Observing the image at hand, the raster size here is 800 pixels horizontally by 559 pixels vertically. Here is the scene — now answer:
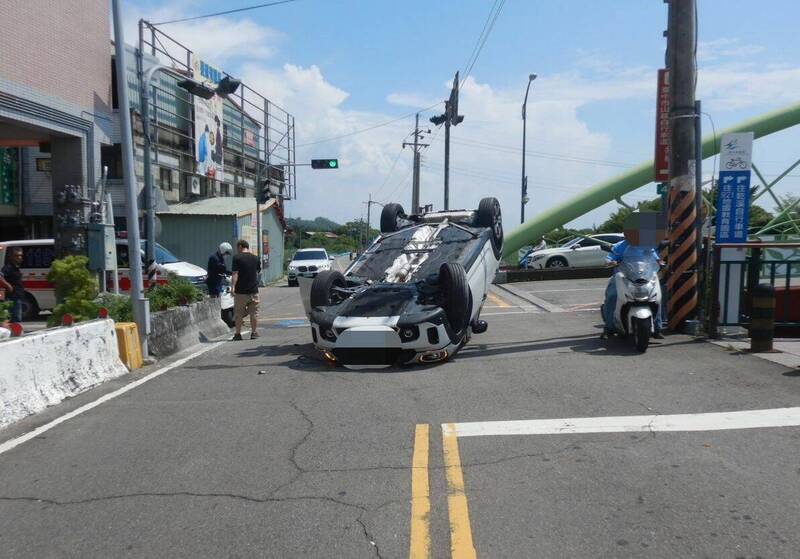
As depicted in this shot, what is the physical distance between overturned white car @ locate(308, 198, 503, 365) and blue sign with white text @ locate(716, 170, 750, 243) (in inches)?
134

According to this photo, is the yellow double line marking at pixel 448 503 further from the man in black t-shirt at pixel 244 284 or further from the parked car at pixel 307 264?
the parked car at pixel 307 264

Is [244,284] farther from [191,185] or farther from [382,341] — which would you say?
[191,185]

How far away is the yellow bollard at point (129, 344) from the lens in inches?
343

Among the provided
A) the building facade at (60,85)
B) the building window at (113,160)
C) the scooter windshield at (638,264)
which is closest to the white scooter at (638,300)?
the scooter windshield at (638,264)

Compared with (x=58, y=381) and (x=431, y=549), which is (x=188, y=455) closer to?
(x=431, y=549)

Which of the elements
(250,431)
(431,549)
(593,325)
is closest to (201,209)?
(593,325)

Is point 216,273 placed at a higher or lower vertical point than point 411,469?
higher

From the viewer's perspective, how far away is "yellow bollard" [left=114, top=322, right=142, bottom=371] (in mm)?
8711

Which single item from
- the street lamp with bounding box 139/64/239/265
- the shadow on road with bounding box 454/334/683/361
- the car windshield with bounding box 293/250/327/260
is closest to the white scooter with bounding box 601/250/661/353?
the shadow on road with bounding box 454/334/683/361

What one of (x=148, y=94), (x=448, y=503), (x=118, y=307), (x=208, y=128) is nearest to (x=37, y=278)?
(x=148, y=94)

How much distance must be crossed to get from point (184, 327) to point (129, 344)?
2.22 meters

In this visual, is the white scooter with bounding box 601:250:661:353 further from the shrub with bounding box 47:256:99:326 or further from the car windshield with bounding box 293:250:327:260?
the car windshield with bounding box 293:250:327:260

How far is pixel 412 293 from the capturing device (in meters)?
8.84

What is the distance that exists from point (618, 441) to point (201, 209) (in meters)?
29.5
